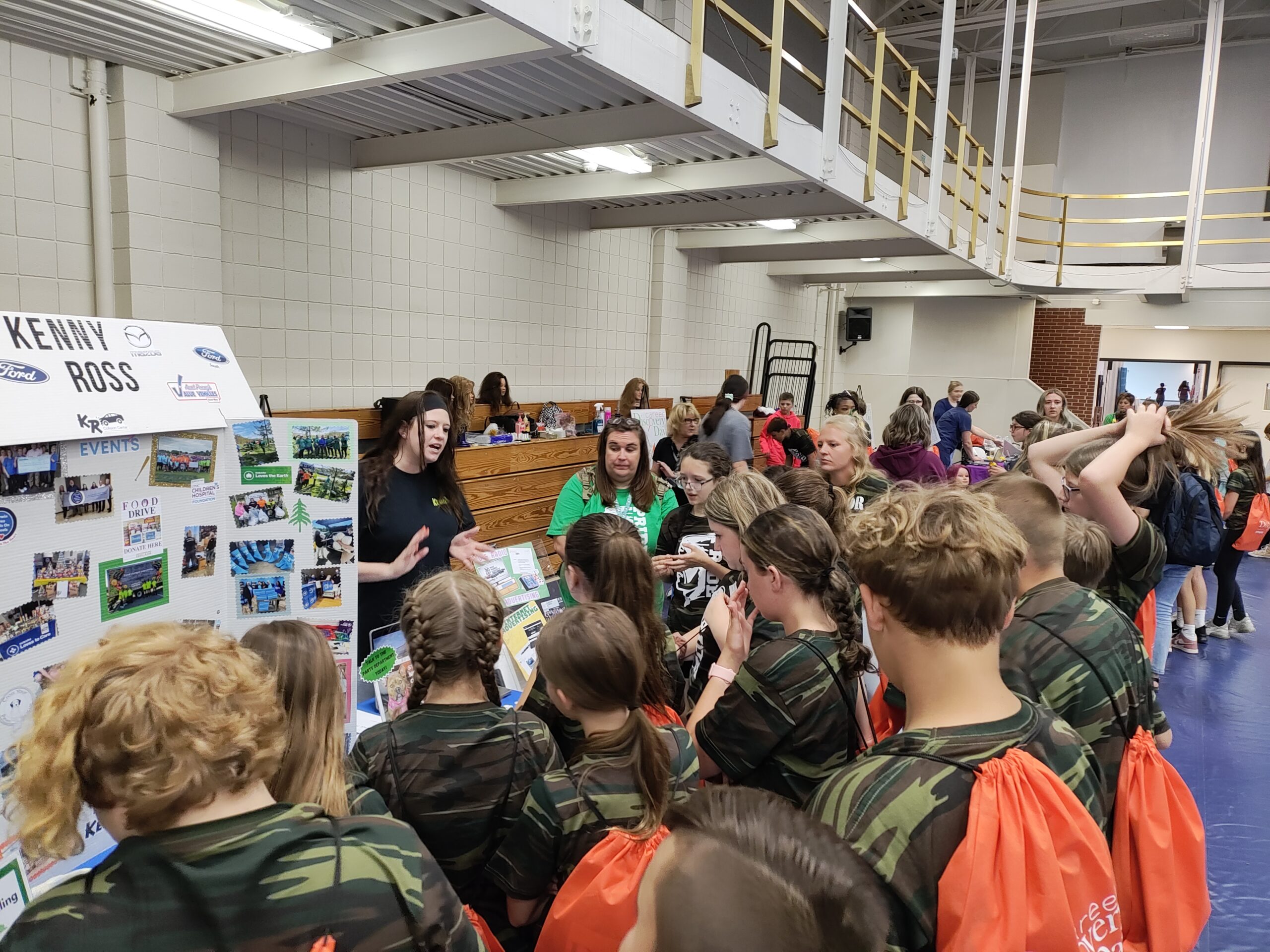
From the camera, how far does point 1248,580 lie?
733 cm

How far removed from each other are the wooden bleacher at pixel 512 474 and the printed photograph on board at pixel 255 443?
9.90 feet

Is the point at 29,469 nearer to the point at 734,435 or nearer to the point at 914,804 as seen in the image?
the point at 914,804

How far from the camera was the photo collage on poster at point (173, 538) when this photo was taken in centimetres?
159

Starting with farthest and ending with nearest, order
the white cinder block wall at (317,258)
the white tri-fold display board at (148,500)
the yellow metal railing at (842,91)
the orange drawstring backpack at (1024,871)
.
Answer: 1. the yellow metal railing at (842,91)
2. the white cinder block wall at (317,258)
3. the white tri-fold display board at (148,500)
4. the orange drawstring backpack at (1024,871)

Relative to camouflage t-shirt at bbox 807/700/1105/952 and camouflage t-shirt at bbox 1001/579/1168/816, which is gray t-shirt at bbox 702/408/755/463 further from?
camouflage t-shirt at bbox 807/700/1105/952

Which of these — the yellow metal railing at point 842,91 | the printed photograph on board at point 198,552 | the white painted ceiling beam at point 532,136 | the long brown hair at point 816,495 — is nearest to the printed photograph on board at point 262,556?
the printed photograph on board at point 198,552

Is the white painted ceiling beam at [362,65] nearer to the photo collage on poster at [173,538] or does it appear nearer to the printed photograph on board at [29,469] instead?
the photo collage on poster at [173,538]

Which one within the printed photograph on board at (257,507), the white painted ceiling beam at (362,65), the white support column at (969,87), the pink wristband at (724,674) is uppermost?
the white support column at (969,87)

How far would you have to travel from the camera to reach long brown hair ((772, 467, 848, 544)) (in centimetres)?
290

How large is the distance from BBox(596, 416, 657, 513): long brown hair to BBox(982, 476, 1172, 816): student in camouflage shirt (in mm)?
1924

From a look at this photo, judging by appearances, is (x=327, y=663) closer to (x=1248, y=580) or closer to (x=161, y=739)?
(x=161, y=739)

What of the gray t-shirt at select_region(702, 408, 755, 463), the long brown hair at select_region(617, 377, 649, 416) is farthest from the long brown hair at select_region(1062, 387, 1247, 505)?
the long brown hair at select_region(617, 377, 649, 416)

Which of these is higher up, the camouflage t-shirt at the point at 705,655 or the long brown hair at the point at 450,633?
the long brown hair at the point at 450,633

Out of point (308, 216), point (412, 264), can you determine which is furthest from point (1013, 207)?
point (308, 216)
